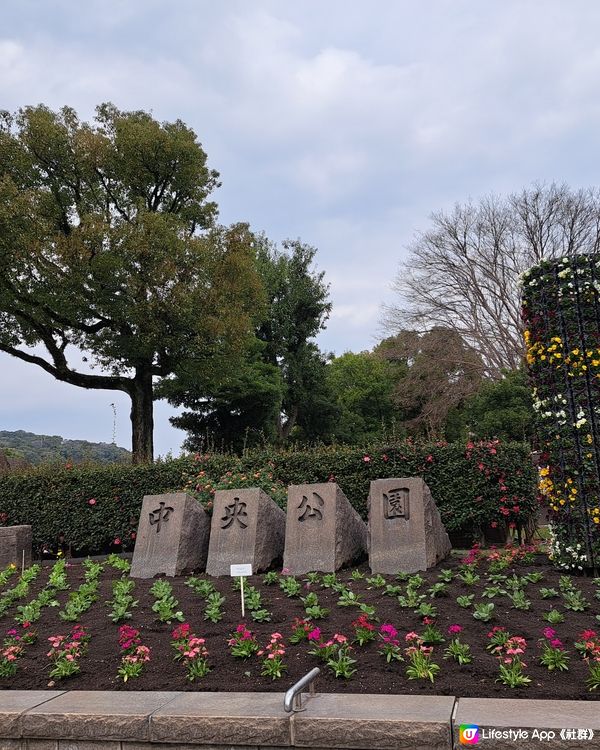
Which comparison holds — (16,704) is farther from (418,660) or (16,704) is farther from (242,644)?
(418,660)

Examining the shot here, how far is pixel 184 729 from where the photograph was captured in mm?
3602

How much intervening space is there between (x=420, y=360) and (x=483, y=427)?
6408mm

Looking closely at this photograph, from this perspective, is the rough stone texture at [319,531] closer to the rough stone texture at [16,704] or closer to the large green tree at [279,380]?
the rough stone texture at [16,704]

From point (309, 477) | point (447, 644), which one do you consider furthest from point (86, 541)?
point (447, 644)

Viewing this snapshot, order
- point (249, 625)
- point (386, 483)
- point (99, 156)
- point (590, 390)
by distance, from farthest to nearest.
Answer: point (99, 156) → point (386, 483) → point (590, 390) → point (249, 625)

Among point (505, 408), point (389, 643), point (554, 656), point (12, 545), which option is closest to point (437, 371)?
point (505, 408)

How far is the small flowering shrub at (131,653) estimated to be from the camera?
4430mm

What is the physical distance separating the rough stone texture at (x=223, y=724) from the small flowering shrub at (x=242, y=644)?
78 centimetres

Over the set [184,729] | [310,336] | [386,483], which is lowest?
[184,729]

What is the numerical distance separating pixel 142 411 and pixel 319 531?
14541 millimetres

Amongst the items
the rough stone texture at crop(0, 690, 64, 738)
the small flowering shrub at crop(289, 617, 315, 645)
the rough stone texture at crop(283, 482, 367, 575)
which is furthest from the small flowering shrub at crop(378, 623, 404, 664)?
the rough stone texture at crop(283, 482, 367, 575)

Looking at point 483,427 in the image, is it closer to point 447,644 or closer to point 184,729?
point 447,644

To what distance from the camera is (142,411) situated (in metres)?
20.9

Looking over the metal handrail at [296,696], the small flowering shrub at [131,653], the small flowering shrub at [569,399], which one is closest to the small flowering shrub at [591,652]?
the metal handrail at [296,696]
